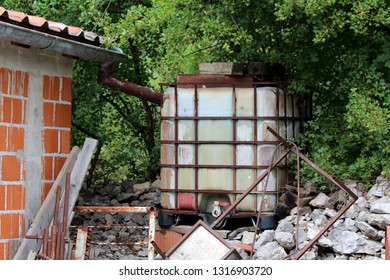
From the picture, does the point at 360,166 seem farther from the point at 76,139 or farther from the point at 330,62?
the point at 76,139

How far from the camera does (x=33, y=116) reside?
32.4 feet

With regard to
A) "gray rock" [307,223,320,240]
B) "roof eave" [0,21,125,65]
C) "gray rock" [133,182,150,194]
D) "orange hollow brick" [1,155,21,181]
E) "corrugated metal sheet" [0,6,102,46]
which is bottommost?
"gray rock" [307,223,320,240]

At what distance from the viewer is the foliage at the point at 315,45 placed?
11.0 meters

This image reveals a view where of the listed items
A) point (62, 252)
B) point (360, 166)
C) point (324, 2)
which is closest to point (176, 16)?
point (324, 2)

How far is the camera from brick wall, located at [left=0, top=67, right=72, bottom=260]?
9.37 m

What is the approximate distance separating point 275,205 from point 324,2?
290 cm

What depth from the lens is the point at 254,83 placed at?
1204 cm

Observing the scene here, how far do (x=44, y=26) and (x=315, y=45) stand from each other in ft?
13.8

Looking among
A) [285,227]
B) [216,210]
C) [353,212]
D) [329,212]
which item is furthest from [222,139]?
[353,212]

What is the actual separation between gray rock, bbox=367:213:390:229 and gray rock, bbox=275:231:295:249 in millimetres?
919

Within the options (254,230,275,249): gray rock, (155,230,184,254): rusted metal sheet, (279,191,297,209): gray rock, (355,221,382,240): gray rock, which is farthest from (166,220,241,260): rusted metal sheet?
(155,230,184,254): rusted metal sheet

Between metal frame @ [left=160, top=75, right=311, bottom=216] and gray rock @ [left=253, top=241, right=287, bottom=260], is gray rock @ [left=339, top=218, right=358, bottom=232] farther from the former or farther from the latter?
metal frame @ [left=160, top=75, right=311, bottom=216]

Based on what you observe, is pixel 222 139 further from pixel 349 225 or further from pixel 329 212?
pixel 349 225

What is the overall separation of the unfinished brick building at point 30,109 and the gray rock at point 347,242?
330 cm
